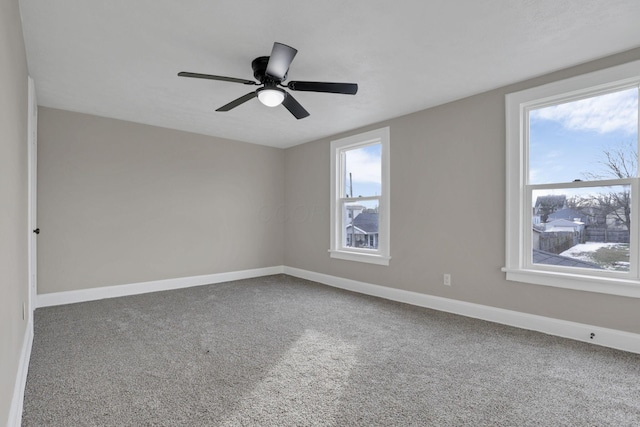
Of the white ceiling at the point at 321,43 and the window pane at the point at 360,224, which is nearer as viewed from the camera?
A: the white ceiling at the point at 321,43

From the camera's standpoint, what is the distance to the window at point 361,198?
4.41 m

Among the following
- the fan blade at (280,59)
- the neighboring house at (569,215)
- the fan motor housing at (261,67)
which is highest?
the fan motor housing at (261,67)

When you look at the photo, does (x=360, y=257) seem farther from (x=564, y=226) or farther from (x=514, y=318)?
(x=564, y=226)

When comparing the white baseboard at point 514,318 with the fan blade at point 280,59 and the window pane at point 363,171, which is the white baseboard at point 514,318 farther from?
the fan blade at point 280,59

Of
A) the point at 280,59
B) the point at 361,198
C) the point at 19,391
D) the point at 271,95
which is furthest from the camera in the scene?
the point at 361,198

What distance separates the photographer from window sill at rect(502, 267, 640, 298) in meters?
2.58

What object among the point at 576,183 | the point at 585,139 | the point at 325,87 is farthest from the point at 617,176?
the point at 325,87

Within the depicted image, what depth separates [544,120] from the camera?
310cm

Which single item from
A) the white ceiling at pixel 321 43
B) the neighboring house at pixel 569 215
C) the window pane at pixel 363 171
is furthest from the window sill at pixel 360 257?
the white ceiling at pixel 321 43

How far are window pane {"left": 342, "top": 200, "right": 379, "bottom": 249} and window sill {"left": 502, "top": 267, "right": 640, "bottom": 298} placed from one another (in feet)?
5.94

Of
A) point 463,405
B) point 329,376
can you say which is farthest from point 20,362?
point 463,405

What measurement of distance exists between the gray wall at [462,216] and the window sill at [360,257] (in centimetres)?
8

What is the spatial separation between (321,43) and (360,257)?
2.94 meters

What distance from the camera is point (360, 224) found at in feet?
16.1
